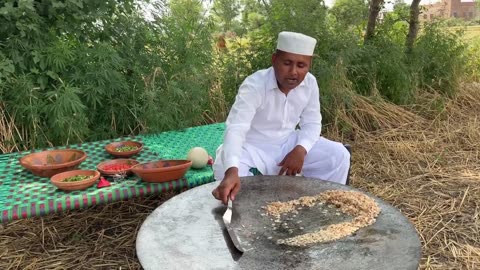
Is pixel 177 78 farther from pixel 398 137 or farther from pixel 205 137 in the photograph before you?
pixel 398 137

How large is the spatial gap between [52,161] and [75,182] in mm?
522

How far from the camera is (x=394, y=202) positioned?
348 cm

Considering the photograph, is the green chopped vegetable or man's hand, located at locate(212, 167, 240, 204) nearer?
man's hand, located at locate(212, 167, 240, 204)

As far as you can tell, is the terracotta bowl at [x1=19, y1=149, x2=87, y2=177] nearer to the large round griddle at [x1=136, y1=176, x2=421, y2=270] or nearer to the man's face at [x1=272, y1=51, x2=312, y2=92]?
the large round griddle at [x1=136, y1=176, x2=421, y2=270]

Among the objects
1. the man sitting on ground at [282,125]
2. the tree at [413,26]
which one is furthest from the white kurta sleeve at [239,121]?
the tree at [413,26]

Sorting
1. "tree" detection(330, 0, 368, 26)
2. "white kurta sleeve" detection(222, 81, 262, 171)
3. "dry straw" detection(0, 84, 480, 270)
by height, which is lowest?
"dry straw" detection(0, 84, 480, 270)

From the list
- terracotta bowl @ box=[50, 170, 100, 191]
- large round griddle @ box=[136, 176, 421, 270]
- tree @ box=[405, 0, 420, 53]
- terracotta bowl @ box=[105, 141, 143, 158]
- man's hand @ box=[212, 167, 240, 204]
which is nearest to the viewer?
large round griddle @ box=[136, 176, 421, 270]

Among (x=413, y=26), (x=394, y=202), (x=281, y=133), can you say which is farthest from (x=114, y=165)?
(x=413, y=26)

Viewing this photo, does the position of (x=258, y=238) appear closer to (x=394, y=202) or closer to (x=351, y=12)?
(x=394, y=202)

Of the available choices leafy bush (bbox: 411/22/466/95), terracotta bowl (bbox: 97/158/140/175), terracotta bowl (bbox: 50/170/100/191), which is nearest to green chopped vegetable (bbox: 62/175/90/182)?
terracotta bowl (bbox: 50/170/100/191)

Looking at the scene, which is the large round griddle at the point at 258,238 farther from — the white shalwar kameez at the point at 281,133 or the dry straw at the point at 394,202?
the dry straw at the point at 394,202

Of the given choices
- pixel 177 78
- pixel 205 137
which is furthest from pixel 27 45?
pixel 205 137

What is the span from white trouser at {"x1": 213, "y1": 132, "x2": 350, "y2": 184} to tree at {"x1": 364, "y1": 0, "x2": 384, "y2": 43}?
10.9 feet

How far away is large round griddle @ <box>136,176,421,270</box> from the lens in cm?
144
